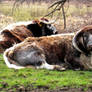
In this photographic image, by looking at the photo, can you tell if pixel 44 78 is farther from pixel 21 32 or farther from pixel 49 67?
pixel 21 32

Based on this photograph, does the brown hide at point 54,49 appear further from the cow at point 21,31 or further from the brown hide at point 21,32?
the brown hide at point 21,32

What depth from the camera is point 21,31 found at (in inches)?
550

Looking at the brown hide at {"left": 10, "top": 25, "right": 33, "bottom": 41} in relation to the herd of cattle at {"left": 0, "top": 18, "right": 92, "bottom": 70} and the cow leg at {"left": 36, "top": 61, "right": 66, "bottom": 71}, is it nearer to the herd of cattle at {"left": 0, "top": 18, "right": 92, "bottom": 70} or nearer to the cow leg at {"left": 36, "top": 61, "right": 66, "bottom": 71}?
the herd of cattle at {"left": 0, "top": 18, "right": 92, "bottom": 70}

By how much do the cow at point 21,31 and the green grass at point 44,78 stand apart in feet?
12.5

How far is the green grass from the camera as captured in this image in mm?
6998

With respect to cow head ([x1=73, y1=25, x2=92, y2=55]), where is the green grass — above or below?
below

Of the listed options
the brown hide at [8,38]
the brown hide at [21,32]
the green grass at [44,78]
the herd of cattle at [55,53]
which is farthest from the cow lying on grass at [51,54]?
the brown hide at [21,32]

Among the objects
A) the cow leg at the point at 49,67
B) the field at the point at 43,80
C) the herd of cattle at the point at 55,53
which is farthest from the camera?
the cow leg at the point at 49,67

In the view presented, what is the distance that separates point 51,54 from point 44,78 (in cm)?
198

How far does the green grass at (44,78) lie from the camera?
→ 23.0ft

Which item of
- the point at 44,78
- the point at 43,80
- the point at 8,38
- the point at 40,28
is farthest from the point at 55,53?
the point at 40,28

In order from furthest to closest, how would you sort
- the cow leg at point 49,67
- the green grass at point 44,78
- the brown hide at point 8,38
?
the brown hide at point 8,38 → the cow leg at point 49,67 → the green grass at point 44,78

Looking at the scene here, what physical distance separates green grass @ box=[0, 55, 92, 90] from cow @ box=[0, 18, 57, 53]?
150 inches

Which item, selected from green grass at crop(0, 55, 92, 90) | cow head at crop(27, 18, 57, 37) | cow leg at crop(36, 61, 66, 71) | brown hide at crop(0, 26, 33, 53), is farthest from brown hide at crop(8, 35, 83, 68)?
cow head at crop(27, 18, 57, 37)
